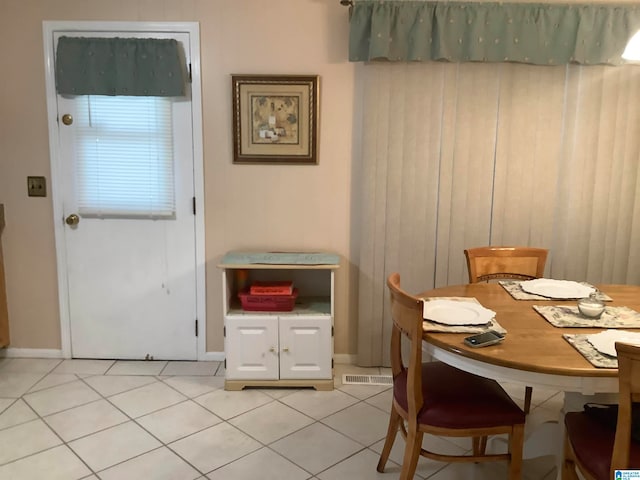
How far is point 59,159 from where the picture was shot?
3.39 m

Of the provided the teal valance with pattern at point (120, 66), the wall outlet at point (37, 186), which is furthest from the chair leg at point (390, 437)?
the wall outlet at point (37, 186)

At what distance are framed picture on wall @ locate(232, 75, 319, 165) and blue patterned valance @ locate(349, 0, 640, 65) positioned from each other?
455 mm

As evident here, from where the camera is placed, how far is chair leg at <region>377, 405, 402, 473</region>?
2273 mm

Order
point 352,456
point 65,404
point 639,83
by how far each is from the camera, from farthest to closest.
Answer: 1. point 639,83
2. point 65,404
3. point 352,456

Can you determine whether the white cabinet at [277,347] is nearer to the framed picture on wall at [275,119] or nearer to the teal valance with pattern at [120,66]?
the framed picture on wall at [275,119]

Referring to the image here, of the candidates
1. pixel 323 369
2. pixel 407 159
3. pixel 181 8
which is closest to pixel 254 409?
pixel 323 369

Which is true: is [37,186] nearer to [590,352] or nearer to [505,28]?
Result: [505,28]

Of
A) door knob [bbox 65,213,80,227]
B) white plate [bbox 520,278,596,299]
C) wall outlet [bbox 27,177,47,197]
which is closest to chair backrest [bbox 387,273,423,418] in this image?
white plate [bbox 520,278,596,299]

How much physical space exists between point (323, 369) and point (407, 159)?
1.32m

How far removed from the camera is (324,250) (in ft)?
11.3

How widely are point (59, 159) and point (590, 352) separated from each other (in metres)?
3.07

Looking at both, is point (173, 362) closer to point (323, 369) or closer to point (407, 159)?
point (323, 369)

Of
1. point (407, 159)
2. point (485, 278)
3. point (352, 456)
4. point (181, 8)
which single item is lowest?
point (352, 456)

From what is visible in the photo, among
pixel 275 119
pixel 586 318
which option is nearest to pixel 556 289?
pixel 586 318
